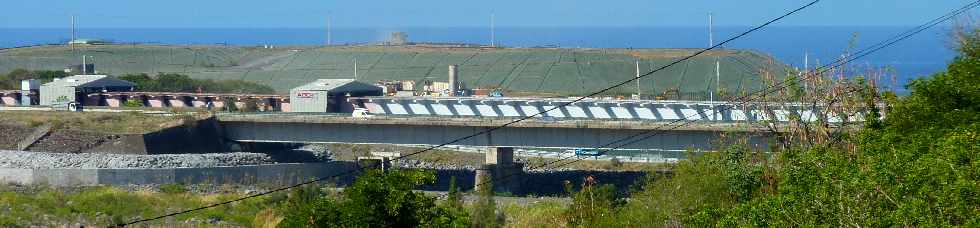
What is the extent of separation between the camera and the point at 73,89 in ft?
212

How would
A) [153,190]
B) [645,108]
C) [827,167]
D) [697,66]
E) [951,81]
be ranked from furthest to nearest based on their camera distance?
[697,66] < [645,108] < [153,190] < [951,81] < [827,167]

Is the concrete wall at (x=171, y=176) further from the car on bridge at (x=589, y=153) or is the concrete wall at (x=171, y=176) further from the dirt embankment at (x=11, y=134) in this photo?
the car on bridge at (x=589, y=153)

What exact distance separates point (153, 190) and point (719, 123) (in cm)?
1569

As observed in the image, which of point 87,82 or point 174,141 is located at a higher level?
point 87,82

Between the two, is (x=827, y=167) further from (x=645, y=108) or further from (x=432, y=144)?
(x=645, y=108)

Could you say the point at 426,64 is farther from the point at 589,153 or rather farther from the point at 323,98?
the point at 589,153

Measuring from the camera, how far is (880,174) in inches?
677

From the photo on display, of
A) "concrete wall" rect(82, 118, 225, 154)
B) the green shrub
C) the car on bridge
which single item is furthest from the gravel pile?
the car on bridge

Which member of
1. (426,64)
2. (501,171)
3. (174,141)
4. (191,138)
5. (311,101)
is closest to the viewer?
(501,171)

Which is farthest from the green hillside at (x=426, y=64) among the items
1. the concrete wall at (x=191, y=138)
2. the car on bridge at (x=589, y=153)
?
the concrete wall at (x=191, y=138)

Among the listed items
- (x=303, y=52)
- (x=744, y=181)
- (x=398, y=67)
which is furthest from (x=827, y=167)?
(x=303, y=52)

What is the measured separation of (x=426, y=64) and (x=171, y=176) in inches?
1617

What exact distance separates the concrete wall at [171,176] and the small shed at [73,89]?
61.2ft

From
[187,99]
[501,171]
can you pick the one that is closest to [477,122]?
[501,171]
